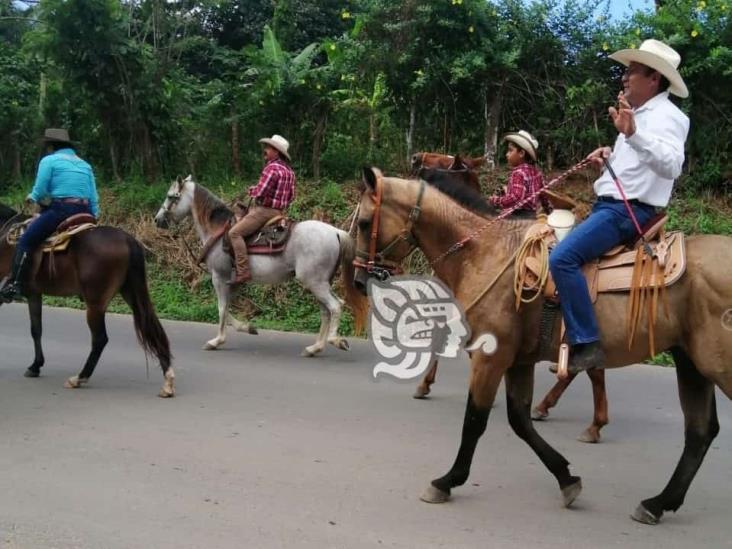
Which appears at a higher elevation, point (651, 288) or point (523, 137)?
point (523, 137)

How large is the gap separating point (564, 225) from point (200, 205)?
20.2 feet

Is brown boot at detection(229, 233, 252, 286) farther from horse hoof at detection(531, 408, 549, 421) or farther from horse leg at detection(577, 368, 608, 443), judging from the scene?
horse leg at detection(577, 368, 608, 443)

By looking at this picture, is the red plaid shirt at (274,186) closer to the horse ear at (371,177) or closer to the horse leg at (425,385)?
the horse leg at (425,385)

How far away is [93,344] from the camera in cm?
732

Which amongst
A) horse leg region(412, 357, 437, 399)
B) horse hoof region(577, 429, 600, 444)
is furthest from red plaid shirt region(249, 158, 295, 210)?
horse hoof region(577, 429, 600, 444)

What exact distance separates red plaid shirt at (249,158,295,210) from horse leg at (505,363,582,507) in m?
5.16

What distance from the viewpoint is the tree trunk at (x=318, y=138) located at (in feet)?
47.9

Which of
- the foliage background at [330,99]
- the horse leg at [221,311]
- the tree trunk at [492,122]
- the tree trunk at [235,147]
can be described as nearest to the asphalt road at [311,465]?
the horse leg at [221,311]

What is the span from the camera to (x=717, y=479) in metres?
5.13

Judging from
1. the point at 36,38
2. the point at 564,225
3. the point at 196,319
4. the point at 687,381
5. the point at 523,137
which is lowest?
the point at 196,319

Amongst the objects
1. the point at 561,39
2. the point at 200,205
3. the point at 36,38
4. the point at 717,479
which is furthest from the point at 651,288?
the point at 36,38

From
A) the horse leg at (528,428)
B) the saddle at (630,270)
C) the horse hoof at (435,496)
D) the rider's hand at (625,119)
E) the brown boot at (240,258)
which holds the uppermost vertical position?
the rider's hand at (625,119)

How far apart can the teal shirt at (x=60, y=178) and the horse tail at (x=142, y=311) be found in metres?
0.78

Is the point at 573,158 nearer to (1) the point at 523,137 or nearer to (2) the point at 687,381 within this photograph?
(1) the point at 523,137
